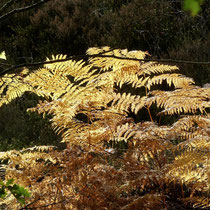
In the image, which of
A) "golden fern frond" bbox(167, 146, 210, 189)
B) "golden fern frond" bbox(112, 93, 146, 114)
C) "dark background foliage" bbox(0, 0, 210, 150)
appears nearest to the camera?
"golden fern frond" bbox(167, 146, 210, 189)

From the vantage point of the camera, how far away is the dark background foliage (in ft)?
17.0

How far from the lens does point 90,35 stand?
6887mm

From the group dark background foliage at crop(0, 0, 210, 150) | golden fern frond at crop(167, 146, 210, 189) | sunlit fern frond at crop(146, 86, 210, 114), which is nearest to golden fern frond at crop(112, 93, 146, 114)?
sunlit fern frond at crop(146, 86, 210, 114)

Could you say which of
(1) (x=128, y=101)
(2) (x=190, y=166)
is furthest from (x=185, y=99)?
(2) (x=190, y=166)

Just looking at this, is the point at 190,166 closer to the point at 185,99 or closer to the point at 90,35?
the point at 185,99

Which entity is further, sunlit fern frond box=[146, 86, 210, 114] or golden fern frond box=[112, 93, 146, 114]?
golden fern frond box=[112, 93, 146, 114]

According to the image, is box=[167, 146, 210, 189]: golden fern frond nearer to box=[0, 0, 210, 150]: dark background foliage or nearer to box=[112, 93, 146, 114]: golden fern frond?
box=[112, 93, 146, 114]: golden fern frond

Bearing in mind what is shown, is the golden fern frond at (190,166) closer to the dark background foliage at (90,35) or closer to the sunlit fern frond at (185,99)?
the sunlit fern frond at (185,99)

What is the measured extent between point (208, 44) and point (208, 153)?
4.18 meters

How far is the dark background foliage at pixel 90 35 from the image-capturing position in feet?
17.0

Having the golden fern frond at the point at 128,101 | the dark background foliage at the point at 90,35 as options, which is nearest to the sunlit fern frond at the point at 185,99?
the golden fern frond at the point at 128,101

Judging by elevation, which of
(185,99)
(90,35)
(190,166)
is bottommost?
(190,166)

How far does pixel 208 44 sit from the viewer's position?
18.3 feet

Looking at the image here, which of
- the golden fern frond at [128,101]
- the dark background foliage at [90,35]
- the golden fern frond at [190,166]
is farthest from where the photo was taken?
the dark background foliage at [90,35]
